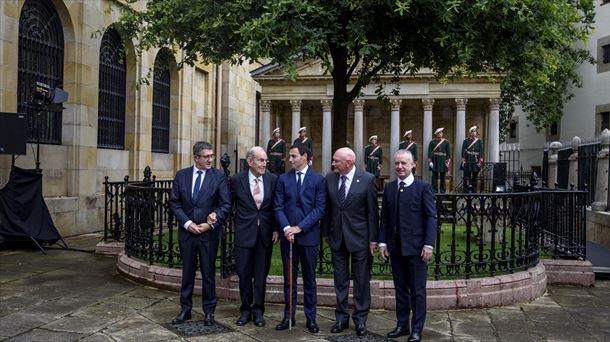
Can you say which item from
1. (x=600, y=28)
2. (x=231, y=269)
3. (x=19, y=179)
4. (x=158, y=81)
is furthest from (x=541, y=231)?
(x=600, y=28)

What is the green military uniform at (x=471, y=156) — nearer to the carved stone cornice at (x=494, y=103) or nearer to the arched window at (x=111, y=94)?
the carved stone cornice at (x=494, y=103)

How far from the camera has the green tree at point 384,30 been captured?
7.38m

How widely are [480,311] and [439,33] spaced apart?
3.94 meters

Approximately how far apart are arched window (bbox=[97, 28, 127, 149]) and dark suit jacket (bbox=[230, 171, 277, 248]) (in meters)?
9.71

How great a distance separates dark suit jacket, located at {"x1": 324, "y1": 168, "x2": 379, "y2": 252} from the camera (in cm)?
577

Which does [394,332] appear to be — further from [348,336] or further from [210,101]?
[210,101]

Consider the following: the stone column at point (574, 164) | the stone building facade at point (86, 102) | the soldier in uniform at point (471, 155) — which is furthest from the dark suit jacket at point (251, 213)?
the soldier in uniform at point (471, 155)

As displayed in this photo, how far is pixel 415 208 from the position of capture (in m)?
5.64

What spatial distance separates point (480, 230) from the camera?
281 inches

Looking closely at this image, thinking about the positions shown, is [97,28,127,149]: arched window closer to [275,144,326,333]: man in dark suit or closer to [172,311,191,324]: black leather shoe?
[172,311,191,324]: black leather shoe

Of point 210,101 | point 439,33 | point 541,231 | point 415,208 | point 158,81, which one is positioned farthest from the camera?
point 210,101

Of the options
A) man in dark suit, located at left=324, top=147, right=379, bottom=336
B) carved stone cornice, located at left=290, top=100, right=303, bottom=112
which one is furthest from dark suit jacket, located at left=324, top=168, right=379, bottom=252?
carved stone cornice, located at left=290, top=100, right=303, bottom=112

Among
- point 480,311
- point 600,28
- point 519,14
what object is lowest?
point 480,311

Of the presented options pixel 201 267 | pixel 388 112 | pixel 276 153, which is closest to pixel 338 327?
pixel 201 267
